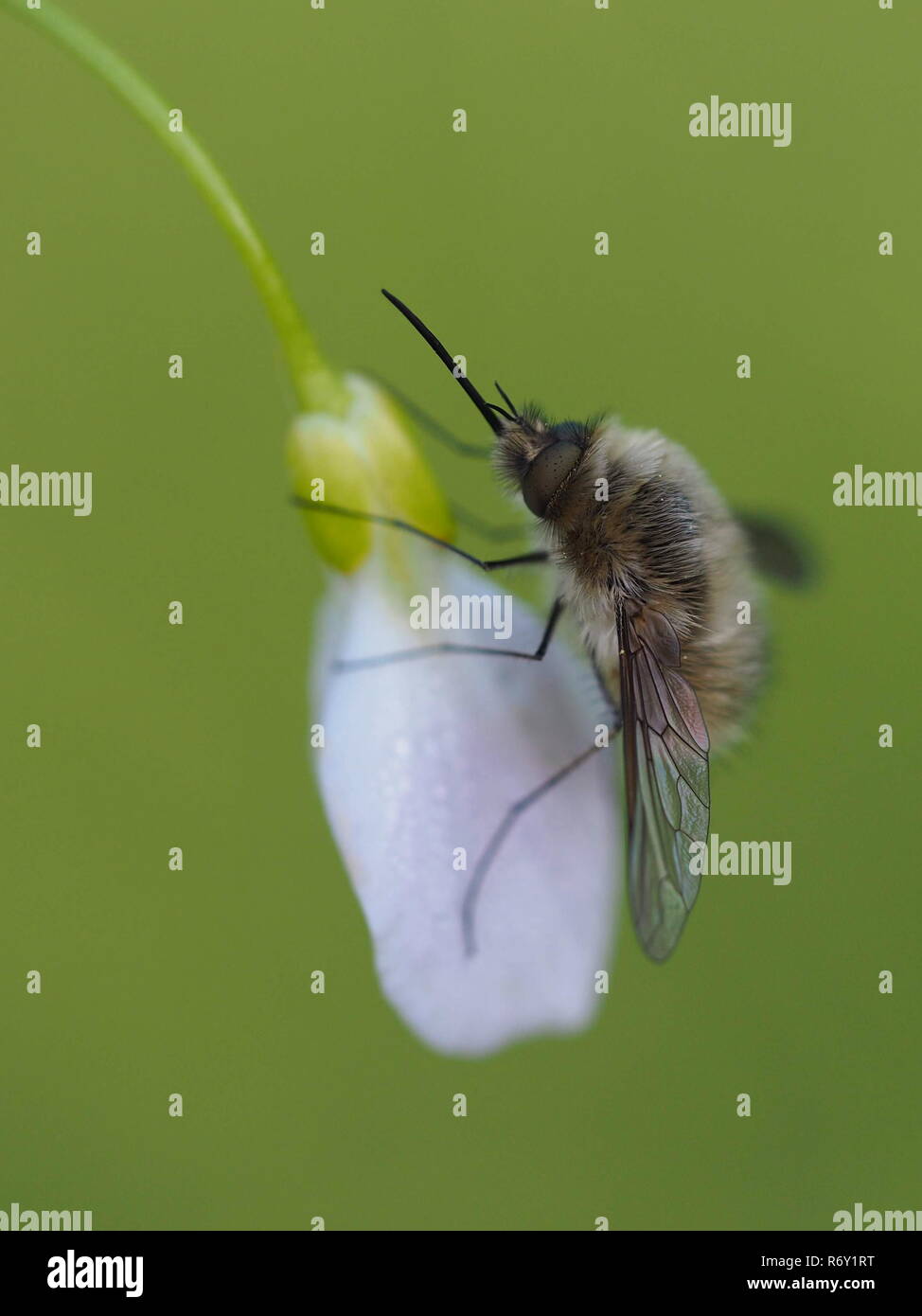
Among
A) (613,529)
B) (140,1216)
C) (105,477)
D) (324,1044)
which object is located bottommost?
(140,1216)

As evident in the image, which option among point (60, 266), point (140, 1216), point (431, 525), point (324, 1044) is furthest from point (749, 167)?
point (140, 1216)

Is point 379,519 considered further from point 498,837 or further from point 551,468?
point 498,837

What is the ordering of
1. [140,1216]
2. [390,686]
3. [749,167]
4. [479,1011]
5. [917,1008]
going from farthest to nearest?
1. [749,167]
2. [917,1008]
3. [140,1216]
4. [390,686]
5. [479,1011]

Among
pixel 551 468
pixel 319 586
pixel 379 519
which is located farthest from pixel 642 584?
pixel 319 586

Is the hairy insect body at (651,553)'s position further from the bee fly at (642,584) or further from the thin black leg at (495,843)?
the thin black leg at (495,843)

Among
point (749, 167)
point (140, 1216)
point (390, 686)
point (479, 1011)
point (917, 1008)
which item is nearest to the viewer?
point (479, 1011)

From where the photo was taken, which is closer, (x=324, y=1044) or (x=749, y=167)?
(x=324, y=1044)

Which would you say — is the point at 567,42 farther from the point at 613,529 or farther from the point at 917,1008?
the point at 917,1008
